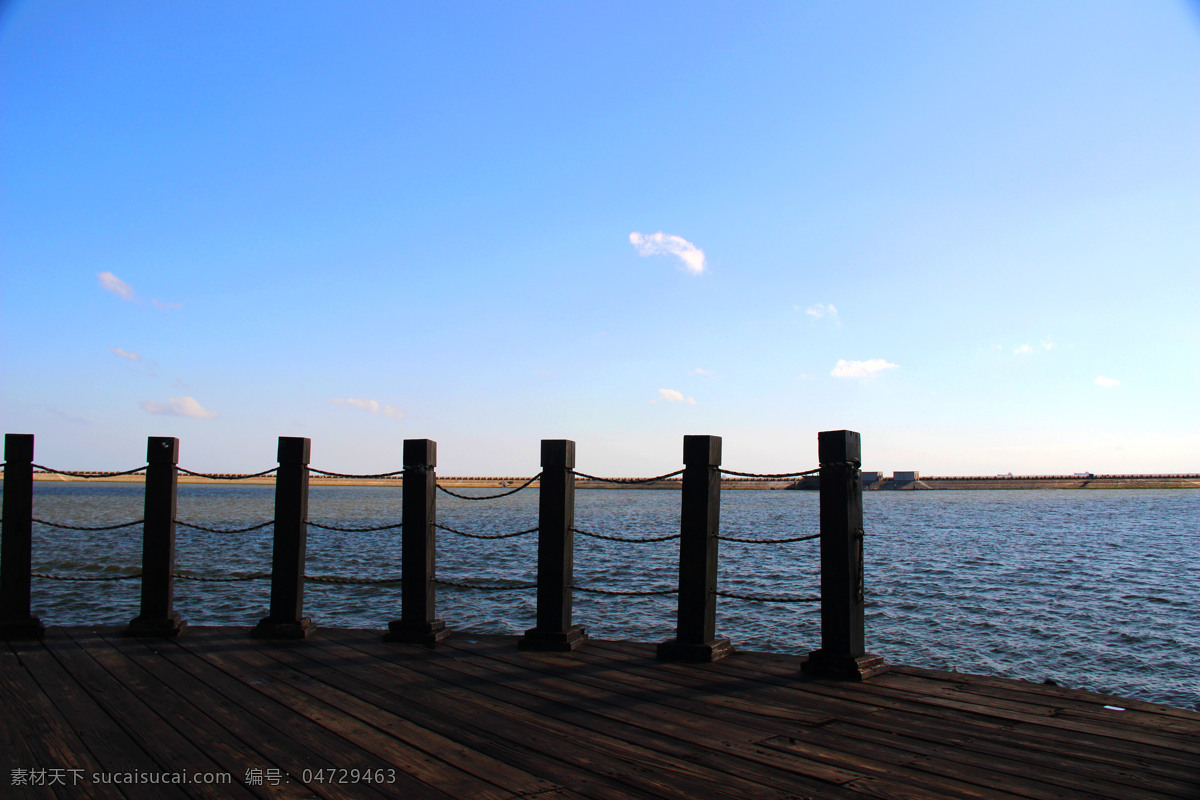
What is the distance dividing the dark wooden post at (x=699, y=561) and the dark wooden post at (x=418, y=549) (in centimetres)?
203

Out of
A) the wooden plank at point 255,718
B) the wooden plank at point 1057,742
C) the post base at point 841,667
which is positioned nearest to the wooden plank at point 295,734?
the wooden plank at point 255,718

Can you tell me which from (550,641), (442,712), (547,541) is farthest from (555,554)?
(442,712)

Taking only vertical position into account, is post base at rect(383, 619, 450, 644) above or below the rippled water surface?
above

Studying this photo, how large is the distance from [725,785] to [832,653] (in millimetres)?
2231

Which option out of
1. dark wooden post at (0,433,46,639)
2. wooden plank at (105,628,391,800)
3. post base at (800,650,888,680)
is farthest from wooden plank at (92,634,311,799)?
post base at (800,650,888,680)

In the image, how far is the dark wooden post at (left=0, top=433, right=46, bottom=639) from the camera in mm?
6391

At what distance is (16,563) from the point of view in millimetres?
6469

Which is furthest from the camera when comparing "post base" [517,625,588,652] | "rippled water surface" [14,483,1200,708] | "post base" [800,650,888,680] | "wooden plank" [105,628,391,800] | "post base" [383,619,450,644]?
"rippled water surface" [14,483,1200,708]

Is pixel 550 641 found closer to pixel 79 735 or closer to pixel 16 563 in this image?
pixel 79 735

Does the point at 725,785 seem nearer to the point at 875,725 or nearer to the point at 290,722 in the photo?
the point at 875,725

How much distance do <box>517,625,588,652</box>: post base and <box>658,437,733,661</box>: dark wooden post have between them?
0.73 m

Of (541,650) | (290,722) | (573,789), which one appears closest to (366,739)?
(290,722)

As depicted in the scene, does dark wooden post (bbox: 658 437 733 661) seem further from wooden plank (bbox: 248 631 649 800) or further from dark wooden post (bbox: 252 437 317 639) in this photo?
dark wooden post (bbox: 252 437 317 639)

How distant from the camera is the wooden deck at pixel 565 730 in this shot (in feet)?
10.1
